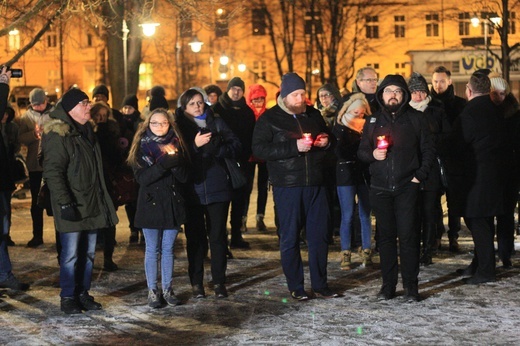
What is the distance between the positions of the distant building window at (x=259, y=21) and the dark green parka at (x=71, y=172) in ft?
159

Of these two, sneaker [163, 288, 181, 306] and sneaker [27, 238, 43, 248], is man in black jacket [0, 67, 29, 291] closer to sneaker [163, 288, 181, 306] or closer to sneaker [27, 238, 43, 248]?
sneaker [163, 288, 181, 306]

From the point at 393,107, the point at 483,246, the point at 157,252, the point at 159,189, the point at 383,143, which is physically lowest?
the point at 483,246

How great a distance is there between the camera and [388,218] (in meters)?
9.93

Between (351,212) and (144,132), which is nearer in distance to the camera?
(144,132)

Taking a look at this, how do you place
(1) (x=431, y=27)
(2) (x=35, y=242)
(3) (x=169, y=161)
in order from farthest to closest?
(1) (x=431, y=27) < (2) (x=35, y=242) < (3) (x=169, y=161)

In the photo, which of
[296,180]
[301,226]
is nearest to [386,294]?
[301,226]

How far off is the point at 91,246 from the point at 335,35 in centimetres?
Result: 4433

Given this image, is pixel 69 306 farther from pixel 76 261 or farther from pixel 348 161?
pixel 348 161

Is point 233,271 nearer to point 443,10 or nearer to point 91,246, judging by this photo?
point 91,246

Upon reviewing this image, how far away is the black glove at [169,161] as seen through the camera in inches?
377

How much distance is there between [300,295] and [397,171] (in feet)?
4.80

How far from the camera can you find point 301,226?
33.2 feet

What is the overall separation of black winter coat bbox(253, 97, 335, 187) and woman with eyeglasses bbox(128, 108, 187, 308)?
78 cm

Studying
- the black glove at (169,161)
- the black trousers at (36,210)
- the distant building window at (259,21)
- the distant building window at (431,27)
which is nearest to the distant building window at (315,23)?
the distant building window at (259,21)
